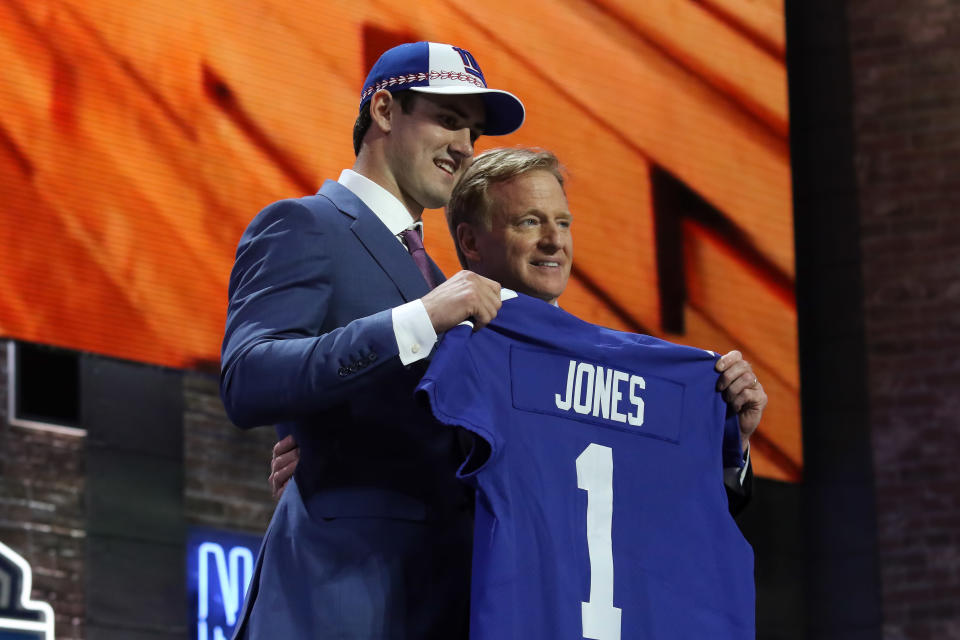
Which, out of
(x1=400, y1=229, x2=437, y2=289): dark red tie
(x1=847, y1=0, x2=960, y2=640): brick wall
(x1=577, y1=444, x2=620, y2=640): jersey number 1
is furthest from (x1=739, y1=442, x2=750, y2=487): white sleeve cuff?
(x1=847, y1=0, x2=960, y2=640): brick wall

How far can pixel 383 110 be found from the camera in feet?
6.60

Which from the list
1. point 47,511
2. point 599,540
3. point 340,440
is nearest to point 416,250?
point 340,440

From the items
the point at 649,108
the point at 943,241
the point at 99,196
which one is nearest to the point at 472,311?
the point at 99,196

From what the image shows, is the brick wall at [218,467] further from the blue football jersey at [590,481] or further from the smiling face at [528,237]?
the blue football jersey at [590,481]

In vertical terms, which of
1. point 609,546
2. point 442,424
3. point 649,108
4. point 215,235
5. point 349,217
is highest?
point 649,108

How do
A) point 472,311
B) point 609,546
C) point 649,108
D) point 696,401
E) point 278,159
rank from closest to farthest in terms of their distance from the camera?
point 472,311 → point 609,546 → point 696,401 → point 278,159 → point 649,108

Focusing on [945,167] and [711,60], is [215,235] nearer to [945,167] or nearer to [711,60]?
[711,60]

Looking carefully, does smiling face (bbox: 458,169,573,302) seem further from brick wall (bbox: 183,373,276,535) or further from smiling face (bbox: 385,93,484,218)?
brick wall (bbox: 183,373,276,535)

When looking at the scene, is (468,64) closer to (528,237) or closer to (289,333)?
(528,237)

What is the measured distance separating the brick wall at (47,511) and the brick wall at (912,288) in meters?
3.53

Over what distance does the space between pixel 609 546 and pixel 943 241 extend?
5.23 m

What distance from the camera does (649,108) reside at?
6516 millimetres

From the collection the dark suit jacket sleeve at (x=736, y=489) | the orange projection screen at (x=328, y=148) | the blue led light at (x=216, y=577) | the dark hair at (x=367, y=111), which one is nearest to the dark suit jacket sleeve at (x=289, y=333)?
the dark hair at (x=367, y=111)

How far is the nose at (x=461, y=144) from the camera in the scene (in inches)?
78.4
